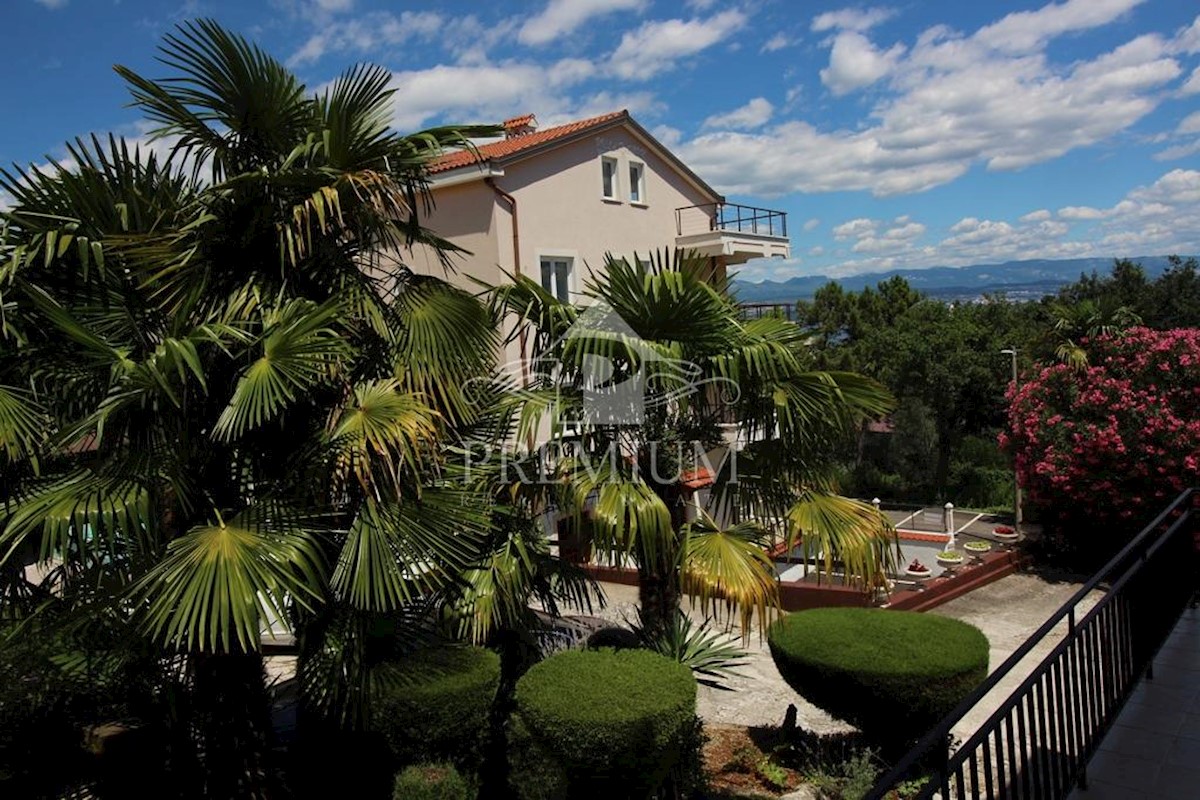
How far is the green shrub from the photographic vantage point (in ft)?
19.1

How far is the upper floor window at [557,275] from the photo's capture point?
16219mm

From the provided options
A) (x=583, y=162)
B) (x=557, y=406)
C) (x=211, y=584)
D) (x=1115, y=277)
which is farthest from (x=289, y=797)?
(x=1115, y=277)

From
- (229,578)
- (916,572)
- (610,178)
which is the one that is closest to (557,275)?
(610,178)

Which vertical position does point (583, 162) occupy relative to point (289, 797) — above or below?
above

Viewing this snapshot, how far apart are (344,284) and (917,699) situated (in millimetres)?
5425

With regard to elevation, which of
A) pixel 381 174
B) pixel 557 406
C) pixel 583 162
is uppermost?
pixel 583 162

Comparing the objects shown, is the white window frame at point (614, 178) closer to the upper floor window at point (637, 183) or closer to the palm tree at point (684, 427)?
the upper floor window at point (637, 183)

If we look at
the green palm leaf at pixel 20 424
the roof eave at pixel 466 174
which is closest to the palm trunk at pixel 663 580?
the green palm leaf at pixel 20 424

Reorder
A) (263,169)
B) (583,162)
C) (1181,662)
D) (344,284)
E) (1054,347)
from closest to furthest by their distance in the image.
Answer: (1181,662) < (263,169) < (344,284) < (583,162) < (1054,347)

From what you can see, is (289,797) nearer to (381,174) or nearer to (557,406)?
(557,406)

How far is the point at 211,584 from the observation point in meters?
4.57

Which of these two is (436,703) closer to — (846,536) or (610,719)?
(610,719)

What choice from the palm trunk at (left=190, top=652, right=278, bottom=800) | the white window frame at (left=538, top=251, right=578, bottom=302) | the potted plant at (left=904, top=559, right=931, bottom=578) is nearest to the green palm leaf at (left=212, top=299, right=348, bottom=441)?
the palm trunk at (left=190, top=652, right=278, bottom=800)

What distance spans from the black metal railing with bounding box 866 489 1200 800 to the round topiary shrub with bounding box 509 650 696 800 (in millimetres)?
1694
